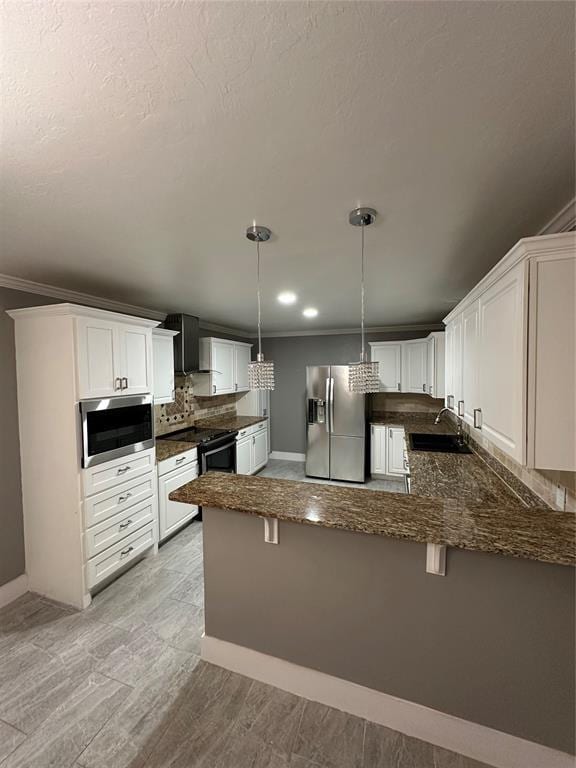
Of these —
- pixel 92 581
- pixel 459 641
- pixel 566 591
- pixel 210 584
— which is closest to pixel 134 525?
pixel 92 581

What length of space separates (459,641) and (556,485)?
0.91 meters

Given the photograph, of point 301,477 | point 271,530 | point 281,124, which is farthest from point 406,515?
point 301,477

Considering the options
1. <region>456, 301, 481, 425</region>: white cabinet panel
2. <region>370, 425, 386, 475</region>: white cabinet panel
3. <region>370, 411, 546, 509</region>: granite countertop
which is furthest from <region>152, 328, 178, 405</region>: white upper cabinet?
<region>370, 425, 386, 475</region>: white cabinet panel

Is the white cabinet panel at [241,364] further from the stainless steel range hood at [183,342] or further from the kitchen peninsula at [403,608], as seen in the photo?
the kitchen peninsula at [403,608]

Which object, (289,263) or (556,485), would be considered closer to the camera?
(556,485)

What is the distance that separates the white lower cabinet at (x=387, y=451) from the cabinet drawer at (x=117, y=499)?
3376 millimetres

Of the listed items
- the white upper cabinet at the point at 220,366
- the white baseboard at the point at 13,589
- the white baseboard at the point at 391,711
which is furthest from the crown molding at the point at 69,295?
the white baseboard at the point at 391,711

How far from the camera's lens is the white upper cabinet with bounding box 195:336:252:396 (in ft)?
14.5

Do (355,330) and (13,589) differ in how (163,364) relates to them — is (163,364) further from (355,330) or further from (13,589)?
(355,330)

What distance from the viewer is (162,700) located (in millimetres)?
1667

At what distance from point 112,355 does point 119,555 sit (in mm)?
1696

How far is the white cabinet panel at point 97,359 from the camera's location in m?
2.32

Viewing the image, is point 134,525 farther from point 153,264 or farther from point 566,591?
point 566,591

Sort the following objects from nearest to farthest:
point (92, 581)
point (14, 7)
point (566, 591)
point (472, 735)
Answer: point (14, 7)
point (566, 591)
point (472, 735)
point (92, 581)
